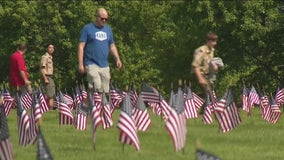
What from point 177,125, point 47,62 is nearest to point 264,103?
point 47,62

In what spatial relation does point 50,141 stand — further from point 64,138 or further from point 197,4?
point 197,4

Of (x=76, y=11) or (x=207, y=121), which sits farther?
(x=76, y=11)

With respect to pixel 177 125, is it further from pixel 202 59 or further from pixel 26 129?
pixel 202 59

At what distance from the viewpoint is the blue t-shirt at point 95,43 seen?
1667 cm

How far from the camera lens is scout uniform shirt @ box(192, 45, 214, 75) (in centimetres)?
1856

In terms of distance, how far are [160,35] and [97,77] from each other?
57.8 m

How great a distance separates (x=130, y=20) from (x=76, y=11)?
693 centimetres

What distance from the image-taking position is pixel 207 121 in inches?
829

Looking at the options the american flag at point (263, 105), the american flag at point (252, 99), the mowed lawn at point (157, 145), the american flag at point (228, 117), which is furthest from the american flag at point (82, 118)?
the american flag at point (252, 99)

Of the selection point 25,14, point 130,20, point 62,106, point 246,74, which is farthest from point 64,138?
point 130,20

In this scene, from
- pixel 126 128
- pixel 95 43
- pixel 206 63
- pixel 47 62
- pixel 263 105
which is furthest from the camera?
pixel 47 62

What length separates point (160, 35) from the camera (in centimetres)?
7450

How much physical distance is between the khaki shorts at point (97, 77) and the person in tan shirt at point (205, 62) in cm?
224

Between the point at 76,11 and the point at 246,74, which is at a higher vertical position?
the point at 76,11
